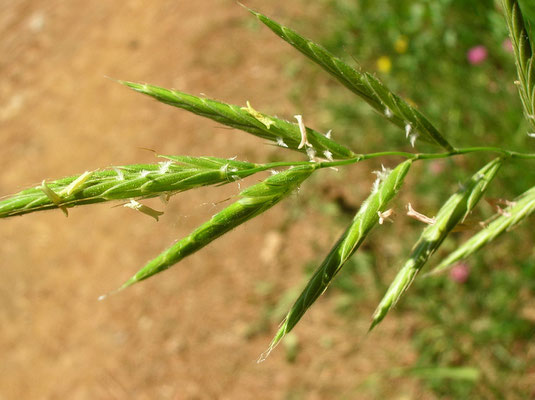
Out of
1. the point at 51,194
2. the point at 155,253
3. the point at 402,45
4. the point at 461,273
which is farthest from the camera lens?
the point at 155,253

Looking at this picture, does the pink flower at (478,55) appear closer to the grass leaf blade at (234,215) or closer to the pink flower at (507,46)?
the pink flower at (507,46)

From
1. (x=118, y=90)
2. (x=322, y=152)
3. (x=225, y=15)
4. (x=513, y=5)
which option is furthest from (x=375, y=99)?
(x=118, y=90)

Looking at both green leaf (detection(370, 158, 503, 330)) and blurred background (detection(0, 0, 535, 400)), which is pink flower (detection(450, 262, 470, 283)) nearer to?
blurred background (detection(0, 0, 535, 400))

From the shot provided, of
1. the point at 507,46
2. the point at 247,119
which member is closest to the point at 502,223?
the point at 247,119

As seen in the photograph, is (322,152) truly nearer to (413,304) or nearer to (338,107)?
(413,304)

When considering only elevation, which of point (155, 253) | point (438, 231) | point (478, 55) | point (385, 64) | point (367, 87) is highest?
point (367, 87)

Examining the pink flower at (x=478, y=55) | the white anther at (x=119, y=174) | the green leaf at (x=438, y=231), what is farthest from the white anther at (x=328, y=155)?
the pink flower at (x=478, y=55)

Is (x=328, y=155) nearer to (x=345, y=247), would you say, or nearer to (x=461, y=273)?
(x=345, y=247)
